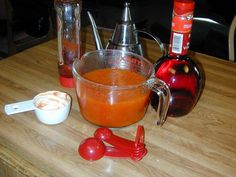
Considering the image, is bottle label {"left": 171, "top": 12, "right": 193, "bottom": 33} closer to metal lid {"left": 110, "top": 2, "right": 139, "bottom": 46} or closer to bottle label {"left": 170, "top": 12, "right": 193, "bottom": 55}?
bottle label {"left": 170, "top": 12, "right": 193, "bottom": 55}

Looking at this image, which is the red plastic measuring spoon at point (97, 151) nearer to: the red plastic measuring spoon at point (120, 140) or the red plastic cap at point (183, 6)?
the red plastic measuring spoon at point (120, 140)

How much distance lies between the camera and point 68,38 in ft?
2.78

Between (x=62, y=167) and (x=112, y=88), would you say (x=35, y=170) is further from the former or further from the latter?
(x=112, y=88)

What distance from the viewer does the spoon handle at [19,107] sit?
0.74 m

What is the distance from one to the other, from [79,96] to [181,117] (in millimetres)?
246

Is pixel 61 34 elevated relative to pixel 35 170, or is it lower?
elevated

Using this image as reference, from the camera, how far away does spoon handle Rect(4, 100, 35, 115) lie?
744mm

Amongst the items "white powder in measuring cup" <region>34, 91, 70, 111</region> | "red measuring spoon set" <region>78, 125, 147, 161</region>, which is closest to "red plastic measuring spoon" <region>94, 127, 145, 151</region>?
"red measuring spoon set" <region>78, 125, 147, 161</region>

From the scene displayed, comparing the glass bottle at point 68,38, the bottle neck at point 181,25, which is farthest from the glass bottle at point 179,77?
the glass bottle at point 68,38

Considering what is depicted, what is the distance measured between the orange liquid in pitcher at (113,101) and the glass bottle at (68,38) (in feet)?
0.41

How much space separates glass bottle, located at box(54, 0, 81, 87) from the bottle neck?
0.27m

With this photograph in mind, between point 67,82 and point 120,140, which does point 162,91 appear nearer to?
point 120,140

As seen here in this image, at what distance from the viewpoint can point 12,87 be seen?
84 cm

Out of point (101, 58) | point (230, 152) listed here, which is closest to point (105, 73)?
point (101, 58)
